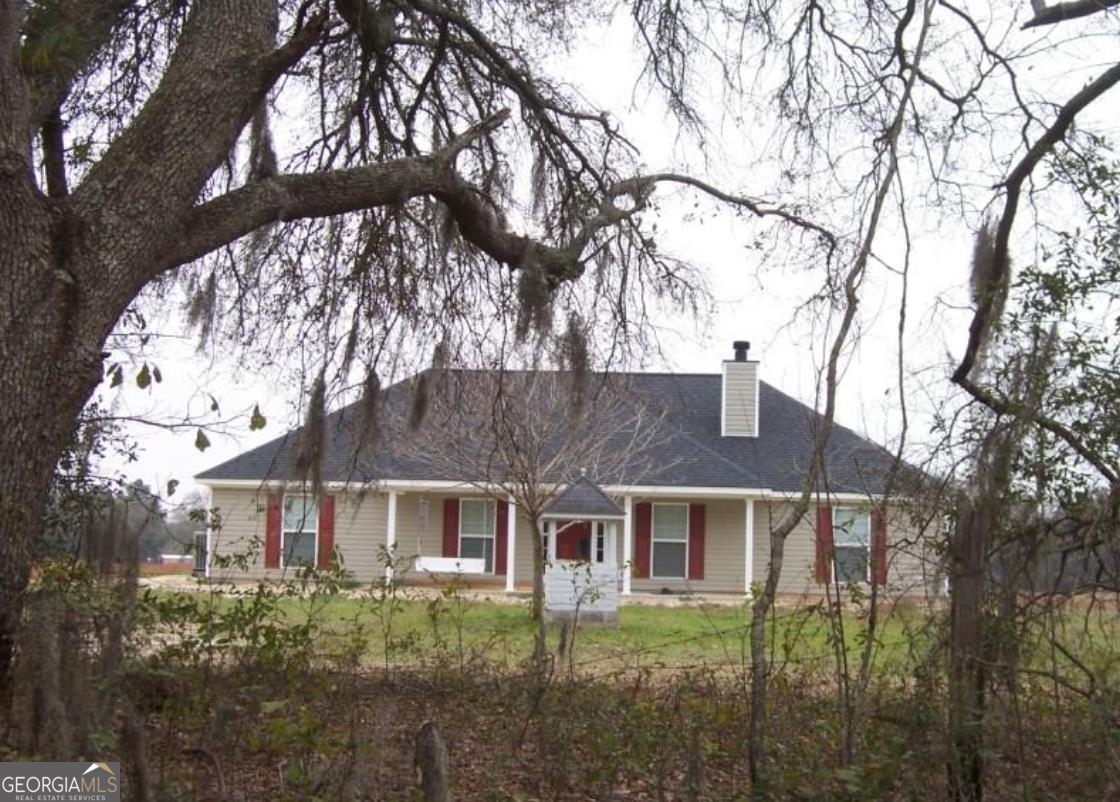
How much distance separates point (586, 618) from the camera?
13.8 m

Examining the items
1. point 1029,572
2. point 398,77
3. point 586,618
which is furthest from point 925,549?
→ point 586,618

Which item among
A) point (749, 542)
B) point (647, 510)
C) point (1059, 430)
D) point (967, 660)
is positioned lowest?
point (967, 660)

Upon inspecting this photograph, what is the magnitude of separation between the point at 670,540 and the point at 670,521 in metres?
0.33

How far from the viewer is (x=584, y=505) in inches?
691

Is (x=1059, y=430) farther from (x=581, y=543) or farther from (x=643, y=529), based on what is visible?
(x=643, y=529)

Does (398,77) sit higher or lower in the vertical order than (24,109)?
higher

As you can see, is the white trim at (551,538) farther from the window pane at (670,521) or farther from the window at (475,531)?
the window pane at (670,521)

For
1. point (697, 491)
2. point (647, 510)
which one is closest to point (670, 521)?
point (647, 510)

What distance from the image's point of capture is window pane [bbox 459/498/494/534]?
66.5 ft

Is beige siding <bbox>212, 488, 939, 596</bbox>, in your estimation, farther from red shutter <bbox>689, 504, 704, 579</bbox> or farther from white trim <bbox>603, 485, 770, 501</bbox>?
white trim <bbox>603, 485, 770, 501</bbox>

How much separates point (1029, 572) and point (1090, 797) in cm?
94

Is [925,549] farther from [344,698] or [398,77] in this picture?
[398,77]

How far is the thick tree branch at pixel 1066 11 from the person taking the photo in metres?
6.85

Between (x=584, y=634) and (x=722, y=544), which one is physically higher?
(x=722, y=544)
